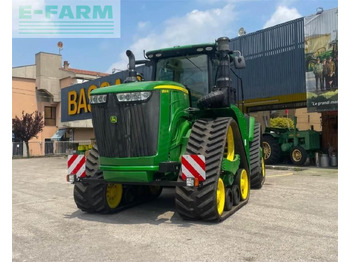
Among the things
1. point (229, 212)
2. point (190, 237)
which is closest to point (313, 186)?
point (229, 212)

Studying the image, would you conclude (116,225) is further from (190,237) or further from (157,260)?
(157,260)

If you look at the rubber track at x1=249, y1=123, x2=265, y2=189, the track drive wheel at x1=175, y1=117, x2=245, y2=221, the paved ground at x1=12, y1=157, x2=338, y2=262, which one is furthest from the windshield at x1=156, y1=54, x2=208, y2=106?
the rubber track at x1=249, y1=123, x2=265, y2=189

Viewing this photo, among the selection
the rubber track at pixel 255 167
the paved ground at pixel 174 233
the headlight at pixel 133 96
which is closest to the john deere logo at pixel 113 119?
the headlight at pixel 133 96

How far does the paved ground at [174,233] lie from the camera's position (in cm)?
429

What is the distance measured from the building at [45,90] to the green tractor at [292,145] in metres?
22.2

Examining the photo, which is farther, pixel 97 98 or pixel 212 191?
pixel 97 98

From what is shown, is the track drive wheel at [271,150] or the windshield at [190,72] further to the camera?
the track drive wheel at [271,150]

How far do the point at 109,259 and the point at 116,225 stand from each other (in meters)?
1.56

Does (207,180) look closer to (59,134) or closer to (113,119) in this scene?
(113,119)

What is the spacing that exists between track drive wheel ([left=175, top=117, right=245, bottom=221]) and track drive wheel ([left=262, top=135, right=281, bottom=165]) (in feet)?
36.3

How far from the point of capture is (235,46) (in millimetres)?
19047

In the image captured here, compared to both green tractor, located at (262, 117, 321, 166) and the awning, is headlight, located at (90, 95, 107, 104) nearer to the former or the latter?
green tractor, located at (262, 117, 321, 166)

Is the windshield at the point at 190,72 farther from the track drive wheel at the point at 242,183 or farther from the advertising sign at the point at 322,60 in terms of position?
the advertising sign at the point at 322,60

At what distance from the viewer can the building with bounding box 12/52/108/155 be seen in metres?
36.8
